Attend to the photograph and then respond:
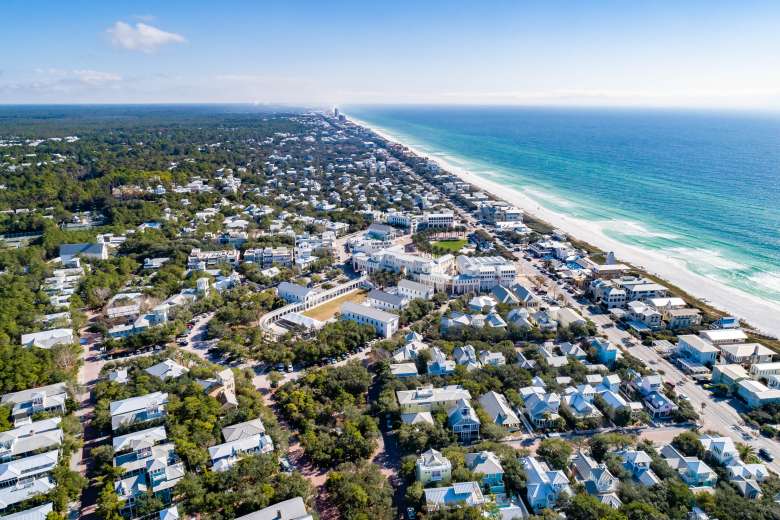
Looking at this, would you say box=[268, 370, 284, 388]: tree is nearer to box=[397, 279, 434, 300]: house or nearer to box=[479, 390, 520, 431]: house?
box=[479, 390, 520, 431]: house

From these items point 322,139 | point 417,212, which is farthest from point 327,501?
point 322,139

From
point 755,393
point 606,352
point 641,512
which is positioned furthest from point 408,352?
point 755,393

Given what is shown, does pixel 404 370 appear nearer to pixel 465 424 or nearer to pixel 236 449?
pixel 465 424

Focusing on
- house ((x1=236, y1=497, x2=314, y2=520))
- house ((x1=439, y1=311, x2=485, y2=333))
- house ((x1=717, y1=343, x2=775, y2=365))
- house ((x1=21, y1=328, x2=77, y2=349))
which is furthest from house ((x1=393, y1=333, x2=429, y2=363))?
house ((x1=21, y1=328, x2=77, y2=349))

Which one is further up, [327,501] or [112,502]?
[112,502]

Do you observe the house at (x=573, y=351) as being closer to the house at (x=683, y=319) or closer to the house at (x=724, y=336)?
the house at (x=724, y=336)

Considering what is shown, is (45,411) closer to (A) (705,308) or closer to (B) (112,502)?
(B) (112,502)
